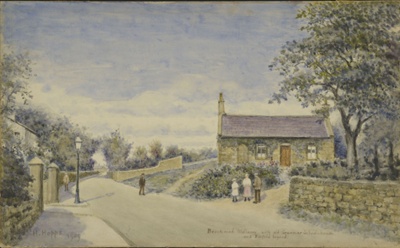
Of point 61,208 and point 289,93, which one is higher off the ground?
point 289,93

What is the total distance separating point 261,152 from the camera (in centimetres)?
608

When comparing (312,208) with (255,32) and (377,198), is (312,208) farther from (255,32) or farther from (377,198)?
(255,32)

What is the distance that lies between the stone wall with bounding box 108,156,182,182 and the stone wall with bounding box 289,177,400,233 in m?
1.27

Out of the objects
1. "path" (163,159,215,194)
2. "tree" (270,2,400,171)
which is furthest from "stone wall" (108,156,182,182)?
"tree" (270,2,400,171)

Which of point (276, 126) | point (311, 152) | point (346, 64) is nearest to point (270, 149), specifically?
point (276, 126)

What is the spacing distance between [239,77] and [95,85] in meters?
1.51

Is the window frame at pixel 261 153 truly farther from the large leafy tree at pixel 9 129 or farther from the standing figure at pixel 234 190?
the large leafy tree at pixel 9 129

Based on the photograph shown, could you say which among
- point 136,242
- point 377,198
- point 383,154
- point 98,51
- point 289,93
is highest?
point 98,51

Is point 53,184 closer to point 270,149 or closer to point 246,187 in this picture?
point 246,187

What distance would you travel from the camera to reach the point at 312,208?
584 centimetres

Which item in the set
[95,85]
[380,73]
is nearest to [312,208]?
[380,73]

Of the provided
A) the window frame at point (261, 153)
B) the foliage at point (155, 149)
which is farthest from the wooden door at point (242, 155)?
the foliage at point (155, 149)

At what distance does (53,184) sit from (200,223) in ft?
5.18

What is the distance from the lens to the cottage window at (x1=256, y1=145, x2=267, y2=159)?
19.8 ft
